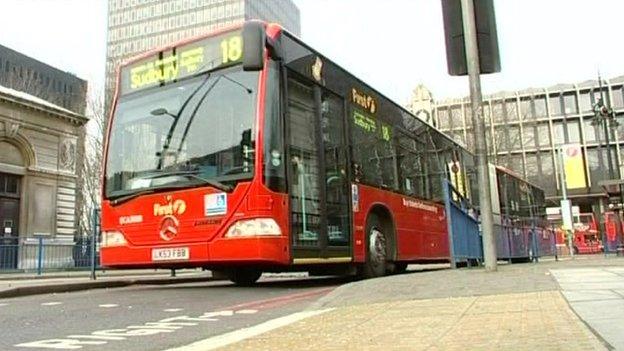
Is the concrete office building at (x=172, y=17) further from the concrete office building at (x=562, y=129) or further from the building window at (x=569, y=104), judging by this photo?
the building window at (x=569, y=104)

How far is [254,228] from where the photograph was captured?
354 inches

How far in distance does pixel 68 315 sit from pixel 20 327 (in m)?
0.96

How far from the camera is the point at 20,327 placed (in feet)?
21.9

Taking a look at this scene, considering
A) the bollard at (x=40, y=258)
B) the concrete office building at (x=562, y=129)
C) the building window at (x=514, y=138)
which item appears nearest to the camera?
the bollard at (x=40, y=258)

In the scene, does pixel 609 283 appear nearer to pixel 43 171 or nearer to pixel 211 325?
pixel 211 325

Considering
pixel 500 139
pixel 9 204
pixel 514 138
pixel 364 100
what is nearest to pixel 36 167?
pixel 9 204

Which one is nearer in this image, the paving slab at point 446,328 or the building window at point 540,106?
the paving slab at point 446,328

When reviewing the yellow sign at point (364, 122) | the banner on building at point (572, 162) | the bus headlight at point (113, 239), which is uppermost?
the banner on building at point (572, 162)

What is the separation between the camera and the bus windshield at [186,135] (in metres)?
9.33

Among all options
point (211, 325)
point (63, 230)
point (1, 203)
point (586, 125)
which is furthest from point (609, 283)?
point (586, 125)

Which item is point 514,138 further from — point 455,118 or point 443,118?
point 443,118

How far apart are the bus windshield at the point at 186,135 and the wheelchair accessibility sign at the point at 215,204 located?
6.8 inches

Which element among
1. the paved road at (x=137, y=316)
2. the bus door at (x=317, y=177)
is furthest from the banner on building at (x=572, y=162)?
the paved road at (x=137, y=316)

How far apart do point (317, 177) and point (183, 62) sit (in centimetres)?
283
